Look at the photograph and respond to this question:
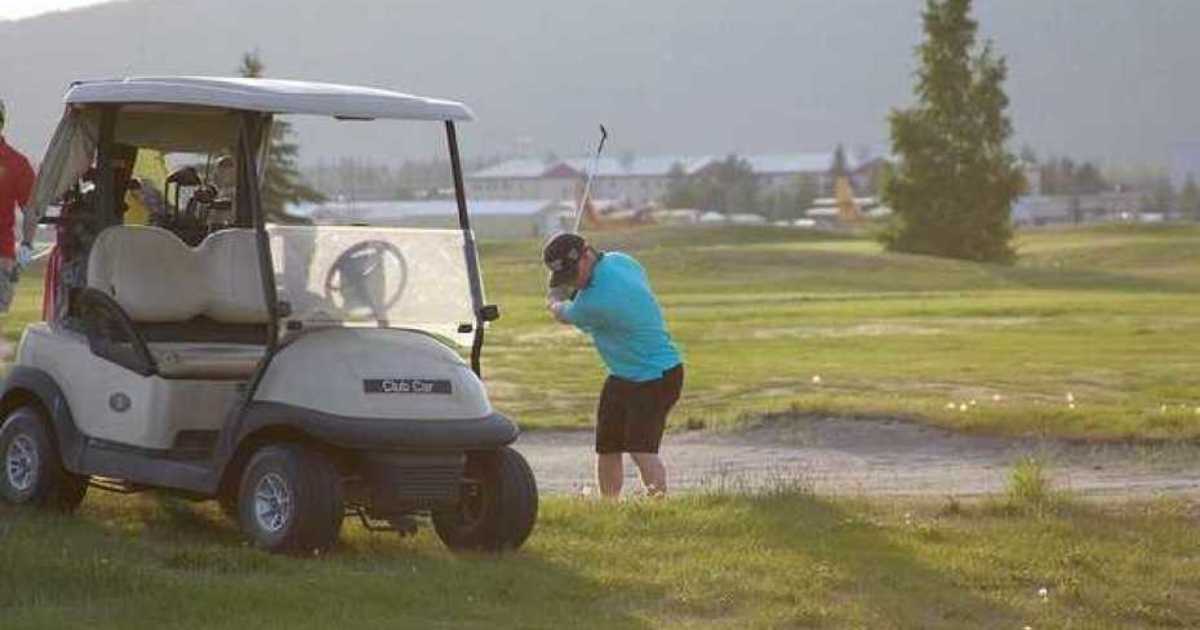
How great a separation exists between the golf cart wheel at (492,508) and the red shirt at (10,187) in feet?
13.4

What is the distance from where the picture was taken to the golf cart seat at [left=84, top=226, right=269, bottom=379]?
12.6m

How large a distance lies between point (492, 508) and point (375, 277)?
54.9 inches

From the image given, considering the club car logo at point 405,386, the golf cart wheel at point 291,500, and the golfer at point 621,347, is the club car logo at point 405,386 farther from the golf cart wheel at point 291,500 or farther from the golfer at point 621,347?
the golfer at point 621,347

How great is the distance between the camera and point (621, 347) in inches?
588

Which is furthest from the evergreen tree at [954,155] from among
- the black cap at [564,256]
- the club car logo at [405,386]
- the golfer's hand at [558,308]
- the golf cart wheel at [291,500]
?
the golf cart wheel at [291,500]

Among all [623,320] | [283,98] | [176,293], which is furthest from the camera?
→ [623,320]

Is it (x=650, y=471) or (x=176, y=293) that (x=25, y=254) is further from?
(x=650, y=471)

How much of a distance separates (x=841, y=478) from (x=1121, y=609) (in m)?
6.99

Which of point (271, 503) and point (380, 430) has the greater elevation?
point (380, 430)

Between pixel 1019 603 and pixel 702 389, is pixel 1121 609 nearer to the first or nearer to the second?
pixel 1019 603

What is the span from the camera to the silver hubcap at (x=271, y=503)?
37.8ft

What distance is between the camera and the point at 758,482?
16.8m

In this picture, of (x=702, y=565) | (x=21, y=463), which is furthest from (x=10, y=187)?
(x=702, y=565)

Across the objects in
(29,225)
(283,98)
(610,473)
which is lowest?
(610,473)
